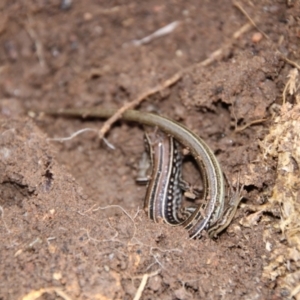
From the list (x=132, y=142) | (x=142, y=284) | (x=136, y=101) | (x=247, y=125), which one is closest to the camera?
(x=142, y=284)

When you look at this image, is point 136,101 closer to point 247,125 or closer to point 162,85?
point 162,85

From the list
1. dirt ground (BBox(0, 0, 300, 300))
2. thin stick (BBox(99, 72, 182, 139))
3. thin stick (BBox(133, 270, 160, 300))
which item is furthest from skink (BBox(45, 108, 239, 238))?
thin stick (BBox(133, 270, 160, 300))

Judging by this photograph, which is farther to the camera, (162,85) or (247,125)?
(162,85)

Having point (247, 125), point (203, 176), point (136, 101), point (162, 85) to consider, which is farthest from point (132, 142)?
point (247, 125)

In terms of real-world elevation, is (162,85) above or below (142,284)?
above

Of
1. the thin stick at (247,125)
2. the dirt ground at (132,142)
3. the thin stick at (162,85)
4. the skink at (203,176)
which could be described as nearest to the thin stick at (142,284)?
the dirt ground at (132,142)

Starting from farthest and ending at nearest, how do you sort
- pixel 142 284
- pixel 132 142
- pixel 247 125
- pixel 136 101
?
pixel 132 142 < pixel 136 101 < pixel 247 125 < pixel 142 284

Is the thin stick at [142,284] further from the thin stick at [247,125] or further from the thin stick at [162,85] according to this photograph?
the thin stick at [162,85]

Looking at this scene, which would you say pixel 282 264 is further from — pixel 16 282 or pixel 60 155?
pixel 60 155
